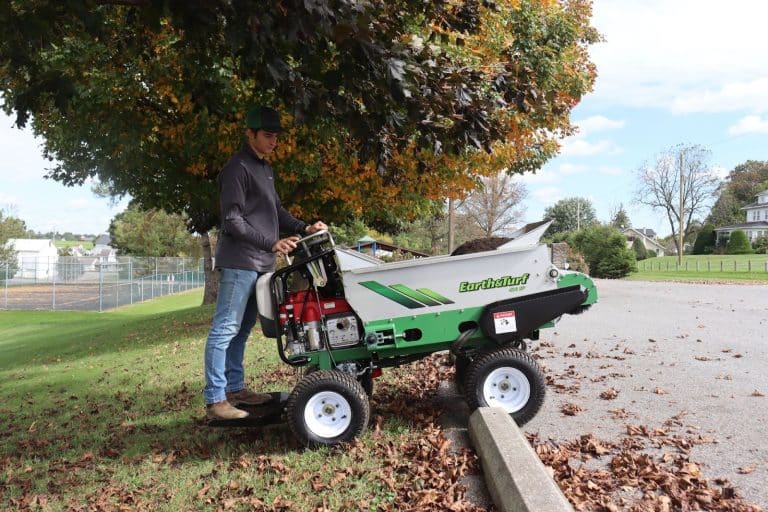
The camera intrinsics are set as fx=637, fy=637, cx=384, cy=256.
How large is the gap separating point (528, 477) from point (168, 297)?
41055 mm

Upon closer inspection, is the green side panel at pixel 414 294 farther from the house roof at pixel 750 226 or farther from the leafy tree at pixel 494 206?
the house roof at pixel 750 226

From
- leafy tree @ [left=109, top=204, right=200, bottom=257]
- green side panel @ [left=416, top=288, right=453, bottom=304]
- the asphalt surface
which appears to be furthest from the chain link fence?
green side panel @ [left=416, top=288, right=453, bottom=304]

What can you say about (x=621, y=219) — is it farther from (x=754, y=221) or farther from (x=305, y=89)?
(x=305, y=89)

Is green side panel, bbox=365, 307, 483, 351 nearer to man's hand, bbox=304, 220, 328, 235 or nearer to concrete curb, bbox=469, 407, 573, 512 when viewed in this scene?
concrete curb, bbox=469, 407, 573, 512

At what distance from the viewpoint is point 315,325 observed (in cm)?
468

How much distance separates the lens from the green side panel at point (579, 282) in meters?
4.70

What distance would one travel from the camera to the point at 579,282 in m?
4.73

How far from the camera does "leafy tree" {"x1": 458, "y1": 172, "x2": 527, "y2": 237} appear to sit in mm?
43875

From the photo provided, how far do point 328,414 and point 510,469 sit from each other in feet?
5.07

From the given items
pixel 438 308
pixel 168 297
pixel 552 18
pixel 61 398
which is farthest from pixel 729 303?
pixel 168 297

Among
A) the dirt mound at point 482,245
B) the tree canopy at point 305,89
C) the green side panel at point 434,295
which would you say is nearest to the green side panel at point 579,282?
the dirt mound at point 482,245

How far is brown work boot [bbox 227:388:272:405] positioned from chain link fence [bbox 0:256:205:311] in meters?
26.6

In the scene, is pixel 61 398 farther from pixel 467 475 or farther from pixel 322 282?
pixel 467 475

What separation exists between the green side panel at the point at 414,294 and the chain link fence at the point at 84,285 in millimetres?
27501
